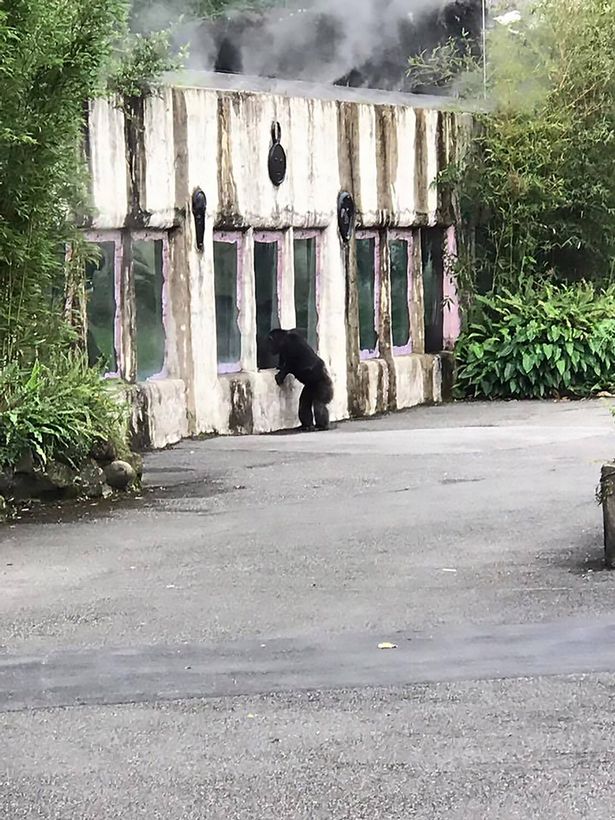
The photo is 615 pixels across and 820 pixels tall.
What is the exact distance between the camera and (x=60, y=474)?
951 cm

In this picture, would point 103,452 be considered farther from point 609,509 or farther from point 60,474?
point 609,509

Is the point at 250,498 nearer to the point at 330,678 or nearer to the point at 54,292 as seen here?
the point at 54,292

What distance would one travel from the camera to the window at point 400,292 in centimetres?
1708

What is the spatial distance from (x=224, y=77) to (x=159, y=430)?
9594 millimetres

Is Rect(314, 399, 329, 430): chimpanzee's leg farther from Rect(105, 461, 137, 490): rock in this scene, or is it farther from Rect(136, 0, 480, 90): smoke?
Rect(136, 0, 480, 90): smoke

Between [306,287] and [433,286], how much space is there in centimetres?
295

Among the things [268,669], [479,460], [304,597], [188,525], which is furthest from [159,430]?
[268,669]

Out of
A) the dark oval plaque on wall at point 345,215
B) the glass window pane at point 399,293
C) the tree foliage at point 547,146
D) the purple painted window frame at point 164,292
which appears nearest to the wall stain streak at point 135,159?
the purple painted window frame at point 164,292

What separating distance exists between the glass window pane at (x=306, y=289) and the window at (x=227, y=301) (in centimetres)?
108

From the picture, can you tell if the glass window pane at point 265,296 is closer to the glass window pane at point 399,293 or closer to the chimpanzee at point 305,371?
the chimpanzee at point 305,371

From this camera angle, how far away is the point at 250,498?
9828mm

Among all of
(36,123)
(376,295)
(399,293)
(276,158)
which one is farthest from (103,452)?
(399,293)

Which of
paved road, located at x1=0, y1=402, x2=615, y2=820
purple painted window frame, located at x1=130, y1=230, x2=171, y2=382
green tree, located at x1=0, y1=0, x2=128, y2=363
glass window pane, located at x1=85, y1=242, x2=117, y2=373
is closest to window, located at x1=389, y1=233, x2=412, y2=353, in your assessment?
purple painted window frame, located at x1=130, y1=230, x2=171, y2=382

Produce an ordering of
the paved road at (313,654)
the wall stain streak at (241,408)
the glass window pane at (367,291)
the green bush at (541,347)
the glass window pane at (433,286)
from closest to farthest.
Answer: the paved road at (313,654) < the wall stain streak at (241,408) < the glass window pane at (367,291) < the green bush at (541,347) < the glass window pane at (433,286)
